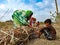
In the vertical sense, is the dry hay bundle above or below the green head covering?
below

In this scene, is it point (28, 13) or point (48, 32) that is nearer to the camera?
point (48, 32)

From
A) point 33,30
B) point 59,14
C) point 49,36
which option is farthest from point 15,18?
point 59,14

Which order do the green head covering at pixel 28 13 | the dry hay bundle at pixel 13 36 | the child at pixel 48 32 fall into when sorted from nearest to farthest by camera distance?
the dry hay bundle at pixel 13 36 → the child at pixel 48 32 → the green head covering at pixel 28 13

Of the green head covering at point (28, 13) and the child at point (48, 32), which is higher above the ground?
the green head covering at point (28, 13)

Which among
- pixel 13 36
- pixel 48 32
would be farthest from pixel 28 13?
pixel 13 36

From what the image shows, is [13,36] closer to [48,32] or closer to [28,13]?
[48,32]

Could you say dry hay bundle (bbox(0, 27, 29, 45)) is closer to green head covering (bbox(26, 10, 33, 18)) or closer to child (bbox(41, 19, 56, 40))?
child (bbox(41, 19, 56, 40))

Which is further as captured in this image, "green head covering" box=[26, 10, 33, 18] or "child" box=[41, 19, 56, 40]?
"green head covering" box=[26, 10, 33, 18]

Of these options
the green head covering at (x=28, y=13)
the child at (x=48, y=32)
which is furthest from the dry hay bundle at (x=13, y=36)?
the green head covering at (x=28, y=13)

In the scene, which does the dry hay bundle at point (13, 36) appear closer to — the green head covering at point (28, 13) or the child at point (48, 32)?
the child at point (48, 32)

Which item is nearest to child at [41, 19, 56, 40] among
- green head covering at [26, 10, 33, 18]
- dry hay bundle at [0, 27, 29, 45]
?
dry hay bundle at [0, 27, 29, 45]

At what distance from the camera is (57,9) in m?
15.8

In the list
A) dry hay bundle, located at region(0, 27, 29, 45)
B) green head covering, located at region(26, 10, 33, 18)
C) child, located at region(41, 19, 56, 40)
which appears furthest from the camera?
green head covering, located at region(26, 10, 33, 18)

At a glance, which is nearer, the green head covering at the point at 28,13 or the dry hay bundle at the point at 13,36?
the dry hay bundle at the point at 13,36
